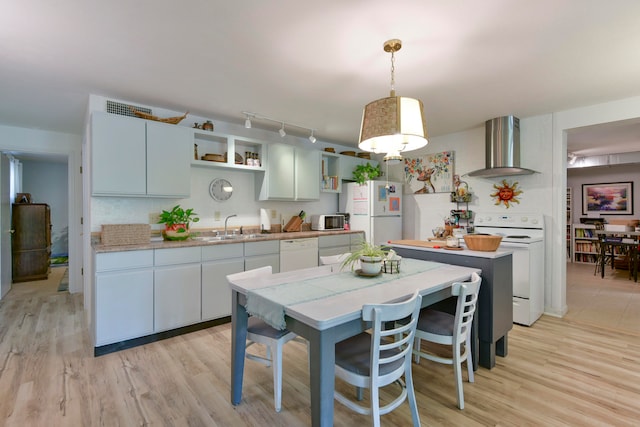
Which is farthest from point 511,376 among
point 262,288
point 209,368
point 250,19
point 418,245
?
point 250,19

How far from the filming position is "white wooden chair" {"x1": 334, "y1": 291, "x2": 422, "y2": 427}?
1.43 metres

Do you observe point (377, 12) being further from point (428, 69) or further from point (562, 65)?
point (562, 65)

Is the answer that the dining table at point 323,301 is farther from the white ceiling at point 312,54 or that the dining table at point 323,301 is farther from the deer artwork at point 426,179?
the deer artwork at point 426,179

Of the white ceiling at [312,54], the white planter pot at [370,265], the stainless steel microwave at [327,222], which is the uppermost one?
the white ceiling at [312,54]

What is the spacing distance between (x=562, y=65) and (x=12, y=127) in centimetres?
603

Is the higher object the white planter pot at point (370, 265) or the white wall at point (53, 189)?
the white wall at point (53, 189)

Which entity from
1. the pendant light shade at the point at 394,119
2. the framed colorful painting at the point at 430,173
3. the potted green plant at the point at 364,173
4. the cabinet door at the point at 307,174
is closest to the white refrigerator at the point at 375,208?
the potted green plant at the point at 364,173

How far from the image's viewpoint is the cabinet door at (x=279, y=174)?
406cm

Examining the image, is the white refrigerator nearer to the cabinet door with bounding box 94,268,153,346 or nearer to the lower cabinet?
the lower cabinet

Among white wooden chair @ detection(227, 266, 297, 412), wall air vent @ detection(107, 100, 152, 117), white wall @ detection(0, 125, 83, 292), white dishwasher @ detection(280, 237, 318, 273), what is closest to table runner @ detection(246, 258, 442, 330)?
white wooden chair @ detection(227, 266, 297, 412)

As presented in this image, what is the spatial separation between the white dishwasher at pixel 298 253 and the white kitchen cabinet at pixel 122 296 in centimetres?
148

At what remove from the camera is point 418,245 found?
9.43ft

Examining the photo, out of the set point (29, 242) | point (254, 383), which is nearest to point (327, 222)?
point (254, 383)

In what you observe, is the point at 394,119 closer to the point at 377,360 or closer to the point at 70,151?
the point at 377,360
